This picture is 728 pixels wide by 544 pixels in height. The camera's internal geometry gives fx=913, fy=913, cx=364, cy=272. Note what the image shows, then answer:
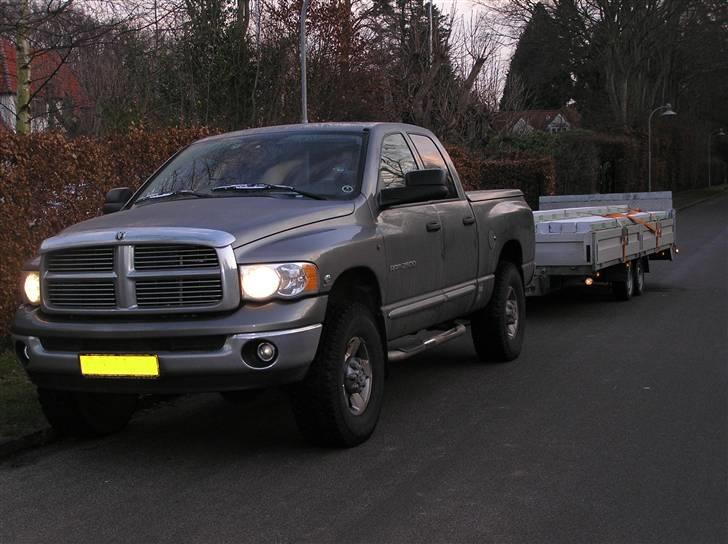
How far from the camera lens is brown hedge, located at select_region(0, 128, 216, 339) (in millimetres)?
8172

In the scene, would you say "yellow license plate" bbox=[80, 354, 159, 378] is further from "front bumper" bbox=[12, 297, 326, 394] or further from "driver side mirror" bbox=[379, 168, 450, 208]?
"driver side mirror" bbox=[379, 168, 450, 208]

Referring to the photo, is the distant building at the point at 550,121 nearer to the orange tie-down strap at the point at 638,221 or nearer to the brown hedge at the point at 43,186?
the orange tie-down strap at the point at 638,221

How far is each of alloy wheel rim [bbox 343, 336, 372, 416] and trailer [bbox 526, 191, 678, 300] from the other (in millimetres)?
5601

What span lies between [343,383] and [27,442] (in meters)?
2.08

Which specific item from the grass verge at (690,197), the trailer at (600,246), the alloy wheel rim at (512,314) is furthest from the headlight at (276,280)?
the grass verge at (690,197)

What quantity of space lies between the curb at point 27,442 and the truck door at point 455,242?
9.30ft

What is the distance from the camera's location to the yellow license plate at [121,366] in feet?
15.9

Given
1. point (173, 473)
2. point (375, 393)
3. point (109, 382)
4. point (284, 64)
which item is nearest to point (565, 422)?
point (375, 393)

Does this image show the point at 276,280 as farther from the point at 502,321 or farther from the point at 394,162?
the point at 502,321

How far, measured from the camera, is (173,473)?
5.12m

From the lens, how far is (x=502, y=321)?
7.87 meters

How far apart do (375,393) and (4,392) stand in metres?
2.97

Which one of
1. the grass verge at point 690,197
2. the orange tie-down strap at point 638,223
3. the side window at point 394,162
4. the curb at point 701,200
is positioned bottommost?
the curb at point 701,200

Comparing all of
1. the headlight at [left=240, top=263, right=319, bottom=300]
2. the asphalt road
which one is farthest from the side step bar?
the headlight at [left=240, top=263, right=319, bottom=300]
